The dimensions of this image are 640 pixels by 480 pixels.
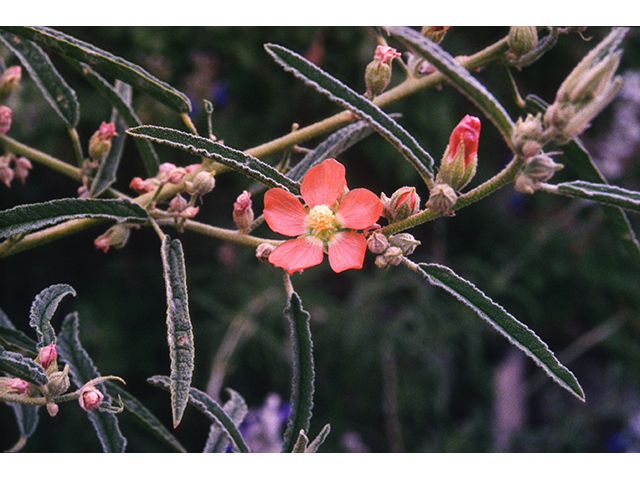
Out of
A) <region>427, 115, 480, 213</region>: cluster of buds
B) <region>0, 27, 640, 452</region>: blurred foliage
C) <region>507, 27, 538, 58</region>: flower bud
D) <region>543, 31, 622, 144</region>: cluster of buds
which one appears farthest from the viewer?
<region>0, 27, 640, 452</region>: blurred foliage

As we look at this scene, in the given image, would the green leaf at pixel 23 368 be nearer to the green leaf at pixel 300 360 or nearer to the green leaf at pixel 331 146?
→ the green leaf at pixel 300 360

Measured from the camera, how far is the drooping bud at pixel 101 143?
0.88 meters

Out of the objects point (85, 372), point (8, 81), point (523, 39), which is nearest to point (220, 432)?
point (85, 372)

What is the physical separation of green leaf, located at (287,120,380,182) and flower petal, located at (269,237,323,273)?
144mm

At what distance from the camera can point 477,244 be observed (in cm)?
265

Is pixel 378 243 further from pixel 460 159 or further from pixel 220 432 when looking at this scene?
pixel 220 432

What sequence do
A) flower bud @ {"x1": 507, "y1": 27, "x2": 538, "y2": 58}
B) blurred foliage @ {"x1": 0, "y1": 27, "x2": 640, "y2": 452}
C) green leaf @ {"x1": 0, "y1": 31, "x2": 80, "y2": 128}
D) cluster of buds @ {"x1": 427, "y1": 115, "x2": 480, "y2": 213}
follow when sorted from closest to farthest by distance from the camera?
cluster of buds @ {"x1": 427, "y1": 115, "x2": 480, "y2": 213}
flower bud @ {"x1": 507, "y1": 27, "x2": 538, "y2": 58}
green leaf @ {"x1": 0, "y1": 31, "x2": 80, "y2": 128}
blurred foliage @ {"x1": 0, "y1": 27, "x2": 640, "y2": 452}

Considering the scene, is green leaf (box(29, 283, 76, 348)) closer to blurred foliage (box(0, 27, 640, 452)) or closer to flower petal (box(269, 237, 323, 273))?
flower petal (box(269, 237, 323, 273))

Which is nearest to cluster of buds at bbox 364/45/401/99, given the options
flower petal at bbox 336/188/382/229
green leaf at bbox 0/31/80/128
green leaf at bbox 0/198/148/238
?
flower petal at bbox 336/188/382/229

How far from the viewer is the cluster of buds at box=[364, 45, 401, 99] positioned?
0.80 m

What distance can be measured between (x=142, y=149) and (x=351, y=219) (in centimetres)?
41

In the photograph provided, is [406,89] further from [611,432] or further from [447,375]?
[611,432]

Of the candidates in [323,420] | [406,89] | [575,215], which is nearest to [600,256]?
[575,215]

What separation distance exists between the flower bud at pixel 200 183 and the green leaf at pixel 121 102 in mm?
174
